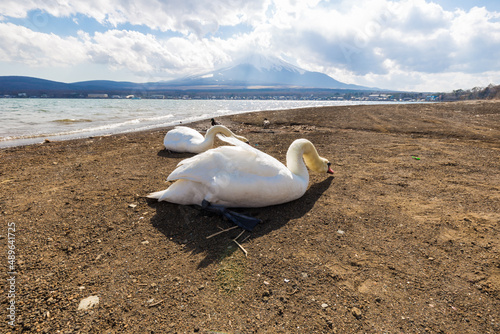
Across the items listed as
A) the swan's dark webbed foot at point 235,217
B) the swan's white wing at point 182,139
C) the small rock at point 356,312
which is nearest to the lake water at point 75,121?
the swan's white wing at point 182,139

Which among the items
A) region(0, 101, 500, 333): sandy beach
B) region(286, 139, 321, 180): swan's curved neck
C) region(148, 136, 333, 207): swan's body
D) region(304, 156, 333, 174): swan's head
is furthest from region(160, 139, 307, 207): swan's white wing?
region(304, 156, 333, 174): swan's head

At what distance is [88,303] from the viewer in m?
2.33

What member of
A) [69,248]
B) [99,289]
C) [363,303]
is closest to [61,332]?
[99,289]

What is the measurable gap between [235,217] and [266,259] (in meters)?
0.91

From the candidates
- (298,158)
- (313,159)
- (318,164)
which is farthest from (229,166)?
(318,164)

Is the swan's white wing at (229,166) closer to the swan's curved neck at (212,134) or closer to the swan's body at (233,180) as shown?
the swan's body at (233,180)

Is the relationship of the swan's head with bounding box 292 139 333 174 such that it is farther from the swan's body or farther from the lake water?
the lake water

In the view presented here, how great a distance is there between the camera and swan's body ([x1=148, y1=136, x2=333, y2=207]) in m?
3.64

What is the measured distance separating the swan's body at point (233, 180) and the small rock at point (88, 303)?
176 centimetres

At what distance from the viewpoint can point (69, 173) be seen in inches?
238

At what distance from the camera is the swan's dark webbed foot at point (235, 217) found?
11.5ft

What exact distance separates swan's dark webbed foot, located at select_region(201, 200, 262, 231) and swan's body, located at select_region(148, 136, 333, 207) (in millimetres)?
97

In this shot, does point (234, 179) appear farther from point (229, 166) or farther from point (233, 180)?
point (229, 166)

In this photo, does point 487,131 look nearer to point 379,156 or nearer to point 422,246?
point 379,156
